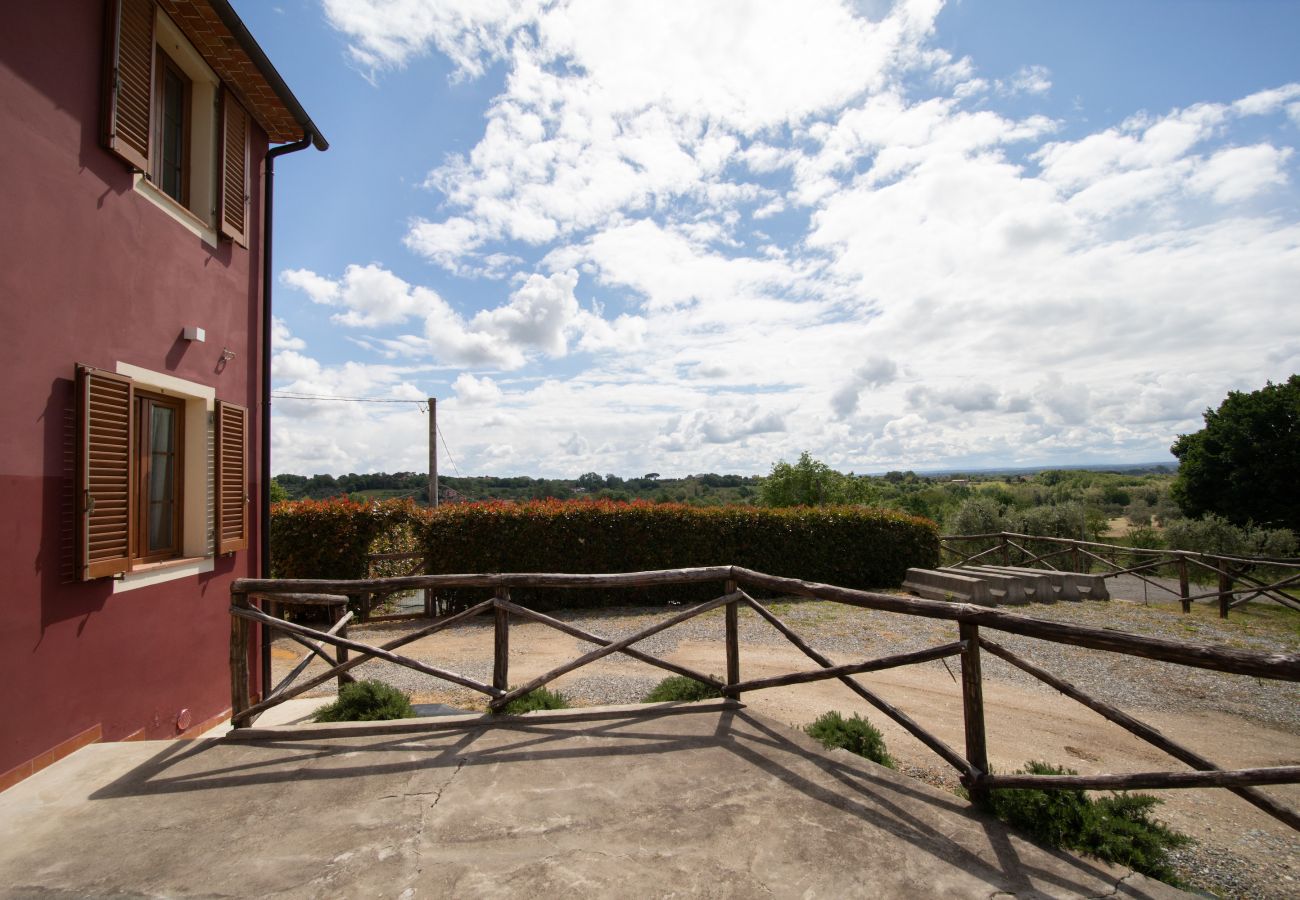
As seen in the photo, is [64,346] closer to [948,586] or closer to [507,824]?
[507,824]

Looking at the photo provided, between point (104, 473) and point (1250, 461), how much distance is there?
3174cm

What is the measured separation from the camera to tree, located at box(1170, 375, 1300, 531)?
74.4ft

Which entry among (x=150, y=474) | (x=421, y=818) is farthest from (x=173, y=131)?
(x=421, y=818)

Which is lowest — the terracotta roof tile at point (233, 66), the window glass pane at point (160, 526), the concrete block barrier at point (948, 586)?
the concrete block barrier at point (948, 586)

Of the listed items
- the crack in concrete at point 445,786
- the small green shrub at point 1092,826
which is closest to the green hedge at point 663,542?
the crack in concrete at point 445,786

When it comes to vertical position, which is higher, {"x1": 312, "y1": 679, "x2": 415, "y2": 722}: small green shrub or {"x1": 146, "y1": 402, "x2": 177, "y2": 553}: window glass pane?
{"x1": 146, "y1": 402, "x2": 177, "y2": 553}: window glass pane

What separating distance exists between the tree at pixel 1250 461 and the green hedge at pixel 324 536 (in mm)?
27642

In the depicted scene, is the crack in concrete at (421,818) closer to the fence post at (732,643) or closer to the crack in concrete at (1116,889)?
the fence post at (732,643)

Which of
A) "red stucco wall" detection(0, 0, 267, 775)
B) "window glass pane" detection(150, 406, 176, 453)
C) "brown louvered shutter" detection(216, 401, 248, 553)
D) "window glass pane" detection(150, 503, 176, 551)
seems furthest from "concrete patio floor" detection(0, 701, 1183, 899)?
"window glass pane" detection(150, 406, 176, 453)

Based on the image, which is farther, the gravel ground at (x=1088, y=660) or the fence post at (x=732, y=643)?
the fence post at (x=732, y=643)

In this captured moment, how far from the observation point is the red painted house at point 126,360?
3645 mm

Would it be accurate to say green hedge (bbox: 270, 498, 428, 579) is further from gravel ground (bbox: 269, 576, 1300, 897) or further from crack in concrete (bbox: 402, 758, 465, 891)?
crack in concrete (bbox: 402, 758, 465, 891)

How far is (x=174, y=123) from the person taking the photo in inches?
212

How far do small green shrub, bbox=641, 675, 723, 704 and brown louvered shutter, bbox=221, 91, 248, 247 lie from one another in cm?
535
